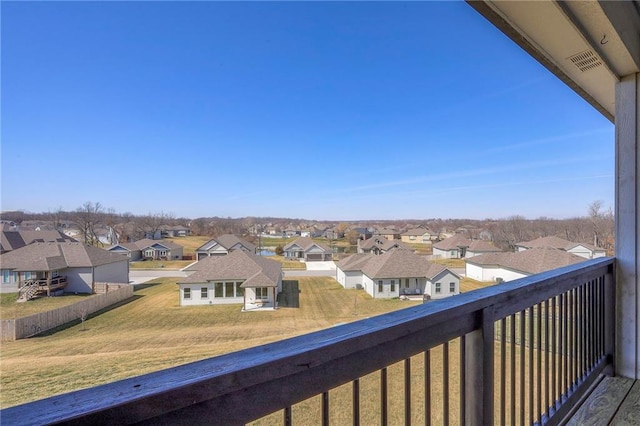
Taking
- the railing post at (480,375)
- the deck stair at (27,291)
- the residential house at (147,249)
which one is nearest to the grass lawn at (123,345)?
the deck stair at (27,291)

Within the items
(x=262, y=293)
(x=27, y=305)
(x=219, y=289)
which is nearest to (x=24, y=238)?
(x=27, y=305)

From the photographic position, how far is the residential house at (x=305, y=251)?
902 cm

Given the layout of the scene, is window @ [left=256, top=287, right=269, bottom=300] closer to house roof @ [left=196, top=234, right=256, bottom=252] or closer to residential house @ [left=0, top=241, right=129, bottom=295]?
house roof @ [left=196, top=234, right=256, bottom=252]

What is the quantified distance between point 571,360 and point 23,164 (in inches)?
140

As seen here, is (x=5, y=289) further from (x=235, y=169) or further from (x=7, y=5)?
(x=235, y=169)

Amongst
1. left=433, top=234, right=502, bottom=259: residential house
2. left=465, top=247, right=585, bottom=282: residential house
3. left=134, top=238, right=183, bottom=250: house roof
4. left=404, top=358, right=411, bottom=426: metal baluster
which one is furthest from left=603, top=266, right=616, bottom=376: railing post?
left=134, top=238, right=183, bottom=250: house roof

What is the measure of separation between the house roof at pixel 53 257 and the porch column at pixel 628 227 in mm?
4339

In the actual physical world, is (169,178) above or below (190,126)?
below

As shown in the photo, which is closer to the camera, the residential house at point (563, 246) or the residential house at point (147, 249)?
the residential house at point (563, 246)

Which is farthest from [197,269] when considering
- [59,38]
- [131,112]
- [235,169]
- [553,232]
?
[553,232]

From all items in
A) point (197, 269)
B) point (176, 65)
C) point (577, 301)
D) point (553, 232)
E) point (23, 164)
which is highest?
point (176, 65)

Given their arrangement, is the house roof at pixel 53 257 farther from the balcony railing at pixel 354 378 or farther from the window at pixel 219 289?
the window at pixel 219 289

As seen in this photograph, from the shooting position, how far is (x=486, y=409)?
1041mm

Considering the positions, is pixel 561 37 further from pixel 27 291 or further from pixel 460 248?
pixel 27 291
